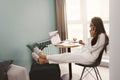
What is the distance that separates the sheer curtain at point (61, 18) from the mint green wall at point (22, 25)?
0.50ft

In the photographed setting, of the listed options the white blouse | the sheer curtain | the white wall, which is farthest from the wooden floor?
the white wall

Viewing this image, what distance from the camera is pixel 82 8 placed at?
445cm

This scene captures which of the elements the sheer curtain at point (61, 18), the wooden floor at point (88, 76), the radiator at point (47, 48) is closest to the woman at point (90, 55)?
the wooden floor at point (88, 76)

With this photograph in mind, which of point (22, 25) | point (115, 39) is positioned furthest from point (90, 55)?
point (115, 39)

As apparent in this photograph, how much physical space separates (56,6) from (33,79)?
2.04 metres

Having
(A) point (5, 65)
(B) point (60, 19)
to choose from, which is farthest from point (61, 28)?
(A) point (5, 65)

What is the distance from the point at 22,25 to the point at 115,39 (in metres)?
2.77

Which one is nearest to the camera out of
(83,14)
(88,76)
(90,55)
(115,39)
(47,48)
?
(115,39)

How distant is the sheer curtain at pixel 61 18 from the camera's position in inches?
174

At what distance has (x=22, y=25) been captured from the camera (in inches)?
146

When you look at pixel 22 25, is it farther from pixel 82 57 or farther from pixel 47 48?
pixel 82 57

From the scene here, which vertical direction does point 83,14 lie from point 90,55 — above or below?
above

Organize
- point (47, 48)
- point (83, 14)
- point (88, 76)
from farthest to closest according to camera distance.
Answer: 1. point (83, 14)
2. point (47, 48)
3. point (88, 76)

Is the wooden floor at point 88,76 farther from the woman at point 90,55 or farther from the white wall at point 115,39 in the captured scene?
the white wall at point 115,39
